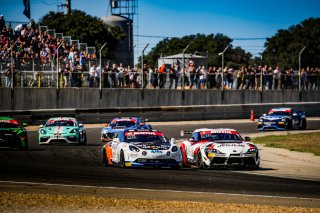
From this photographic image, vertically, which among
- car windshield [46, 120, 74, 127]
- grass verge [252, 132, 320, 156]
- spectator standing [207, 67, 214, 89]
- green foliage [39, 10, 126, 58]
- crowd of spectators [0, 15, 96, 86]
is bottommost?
grass verge [252, 132, 320, 156]

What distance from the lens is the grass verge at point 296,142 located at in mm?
26859

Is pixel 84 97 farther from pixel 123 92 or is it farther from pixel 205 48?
pixel 205 48

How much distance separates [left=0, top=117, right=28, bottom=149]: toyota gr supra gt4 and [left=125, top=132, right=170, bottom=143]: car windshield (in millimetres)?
7042

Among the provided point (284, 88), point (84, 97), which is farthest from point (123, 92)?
point (284, 88)

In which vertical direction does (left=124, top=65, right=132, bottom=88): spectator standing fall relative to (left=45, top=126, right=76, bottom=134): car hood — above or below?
above

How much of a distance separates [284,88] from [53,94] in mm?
14591

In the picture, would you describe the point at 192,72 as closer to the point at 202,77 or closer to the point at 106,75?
the point at 202,77

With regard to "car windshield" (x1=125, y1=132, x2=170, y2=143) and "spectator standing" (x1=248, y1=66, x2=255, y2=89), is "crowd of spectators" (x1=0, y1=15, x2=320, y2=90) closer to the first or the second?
"spectator standing" (x1=248, y1=66, x2=255, y2=89)

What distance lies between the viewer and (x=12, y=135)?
26.6 meters

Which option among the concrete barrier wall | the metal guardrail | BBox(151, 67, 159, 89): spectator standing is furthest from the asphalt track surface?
BBox(151, 67, 159, 89): spectator standing

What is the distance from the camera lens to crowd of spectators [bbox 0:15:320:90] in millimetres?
37594

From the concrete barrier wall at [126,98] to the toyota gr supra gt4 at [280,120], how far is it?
660 cm

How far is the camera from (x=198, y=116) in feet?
143

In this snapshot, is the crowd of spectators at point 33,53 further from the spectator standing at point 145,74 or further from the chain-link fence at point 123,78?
the spectator standing at point 145,74
